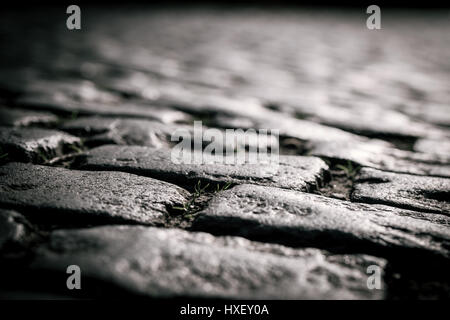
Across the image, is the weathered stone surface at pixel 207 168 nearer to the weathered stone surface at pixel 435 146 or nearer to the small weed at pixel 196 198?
the small weed at pixel 196 198

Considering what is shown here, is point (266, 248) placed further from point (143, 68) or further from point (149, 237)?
point (143, 68)

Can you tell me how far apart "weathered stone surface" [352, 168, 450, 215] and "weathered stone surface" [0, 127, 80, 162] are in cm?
118

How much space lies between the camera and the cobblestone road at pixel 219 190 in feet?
2.69

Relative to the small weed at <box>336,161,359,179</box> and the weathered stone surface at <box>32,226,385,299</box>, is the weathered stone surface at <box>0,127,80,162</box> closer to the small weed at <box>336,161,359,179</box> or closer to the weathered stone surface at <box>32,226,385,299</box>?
the weathered stone surface at <box>32,226,385,299</box>

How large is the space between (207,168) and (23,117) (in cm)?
108

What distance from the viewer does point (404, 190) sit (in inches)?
49.6

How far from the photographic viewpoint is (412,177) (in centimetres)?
137

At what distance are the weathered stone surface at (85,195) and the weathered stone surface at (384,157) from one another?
75 cm

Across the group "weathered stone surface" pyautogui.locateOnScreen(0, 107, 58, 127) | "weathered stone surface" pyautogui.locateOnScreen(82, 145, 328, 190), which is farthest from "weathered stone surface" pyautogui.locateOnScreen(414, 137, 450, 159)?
"weathered stone surface" pyautogui.locateOnScreen(0, 107, 58, 127)

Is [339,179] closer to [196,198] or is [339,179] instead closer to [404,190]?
[404,190]

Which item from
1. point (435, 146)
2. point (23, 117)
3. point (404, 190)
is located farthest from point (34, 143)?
point (435, 146)

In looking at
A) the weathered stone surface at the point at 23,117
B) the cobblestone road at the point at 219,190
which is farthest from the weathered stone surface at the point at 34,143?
the weathered stone surface at the point at 23,117

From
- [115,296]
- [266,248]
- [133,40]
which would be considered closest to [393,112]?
[266,248]
